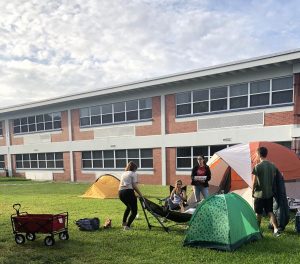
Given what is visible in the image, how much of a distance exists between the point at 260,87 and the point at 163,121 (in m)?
6.31

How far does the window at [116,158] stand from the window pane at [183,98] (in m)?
3.88

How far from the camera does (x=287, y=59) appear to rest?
16438 millimetres

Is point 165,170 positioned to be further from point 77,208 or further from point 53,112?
point 53,112

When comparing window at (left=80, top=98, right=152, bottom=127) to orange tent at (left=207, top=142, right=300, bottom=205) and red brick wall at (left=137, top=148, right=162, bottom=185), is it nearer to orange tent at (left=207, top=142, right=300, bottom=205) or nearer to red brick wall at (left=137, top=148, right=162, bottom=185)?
red brick wall at (left=137, top=148, right=162, bottom=185)

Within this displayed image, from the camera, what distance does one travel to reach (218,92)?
780 inches

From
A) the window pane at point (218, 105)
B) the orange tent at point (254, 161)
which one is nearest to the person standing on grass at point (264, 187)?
the orange tent at point (254, 161)

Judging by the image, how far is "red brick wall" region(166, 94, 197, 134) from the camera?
21078 mm

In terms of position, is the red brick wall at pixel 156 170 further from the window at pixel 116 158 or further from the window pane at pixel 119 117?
the window pane at pixel 119 117

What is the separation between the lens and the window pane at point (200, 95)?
20.3 meters

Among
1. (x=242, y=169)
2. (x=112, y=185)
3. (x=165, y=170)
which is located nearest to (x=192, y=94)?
(x=165, y=170)

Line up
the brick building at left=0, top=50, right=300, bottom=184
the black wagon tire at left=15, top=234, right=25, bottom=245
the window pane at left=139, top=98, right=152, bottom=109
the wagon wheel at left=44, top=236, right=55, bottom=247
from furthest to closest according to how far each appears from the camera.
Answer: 1. the window pane at left=139, top=98, right=152, bottom=109
2. the brick building at left=0, top=50, right=300, bottom=184
3. the black wagon tire at left=15, top=234, right=25, bottom=245
4. the wagon wheel at left=44, top=236, right=55, bottom=247

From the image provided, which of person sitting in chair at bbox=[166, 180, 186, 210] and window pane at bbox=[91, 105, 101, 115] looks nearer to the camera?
person sitting in chair at bbox=[166, 180, 186, 210]

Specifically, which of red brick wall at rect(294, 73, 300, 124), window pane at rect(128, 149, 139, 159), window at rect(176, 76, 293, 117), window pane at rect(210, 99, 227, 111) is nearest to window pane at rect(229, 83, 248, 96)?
window at rect(176, 76, 293, 117)

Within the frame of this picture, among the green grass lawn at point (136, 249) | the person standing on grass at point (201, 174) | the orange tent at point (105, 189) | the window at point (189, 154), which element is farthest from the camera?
the window at point (189, 154)
